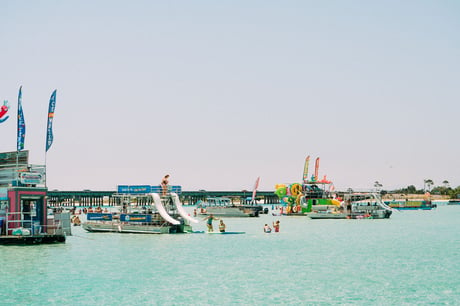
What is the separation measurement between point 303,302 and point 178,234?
3587 cm

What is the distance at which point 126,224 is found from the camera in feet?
209

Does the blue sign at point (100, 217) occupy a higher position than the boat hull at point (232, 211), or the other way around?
the blue sign at point (100, 217)

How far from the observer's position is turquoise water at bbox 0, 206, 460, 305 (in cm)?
2803

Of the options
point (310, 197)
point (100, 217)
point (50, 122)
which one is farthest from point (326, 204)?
point (50, 122)

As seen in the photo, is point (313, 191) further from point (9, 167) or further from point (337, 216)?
point (9, 167)

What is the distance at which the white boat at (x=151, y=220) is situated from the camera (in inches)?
2436

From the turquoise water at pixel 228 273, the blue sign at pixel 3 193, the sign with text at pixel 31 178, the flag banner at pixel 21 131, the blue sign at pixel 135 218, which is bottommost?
the turquoise water at pixel 228 273

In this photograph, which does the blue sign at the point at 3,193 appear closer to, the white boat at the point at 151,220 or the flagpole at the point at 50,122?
the flagpole at the point at 50,122

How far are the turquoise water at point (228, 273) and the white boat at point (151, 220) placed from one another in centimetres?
614

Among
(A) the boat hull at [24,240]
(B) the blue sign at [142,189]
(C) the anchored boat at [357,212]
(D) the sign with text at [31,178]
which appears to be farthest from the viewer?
(C) the anchored boat at [357,212]

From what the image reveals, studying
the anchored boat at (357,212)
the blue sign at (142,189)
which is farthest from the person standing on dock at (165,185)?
the anchored boat at (357,212)

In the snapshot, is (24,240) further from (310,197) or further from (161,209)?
(310,197)

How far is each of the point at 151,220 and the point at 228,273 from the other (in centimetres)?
2820

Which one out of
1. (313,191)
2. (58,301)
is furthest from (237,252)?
(313,191)
